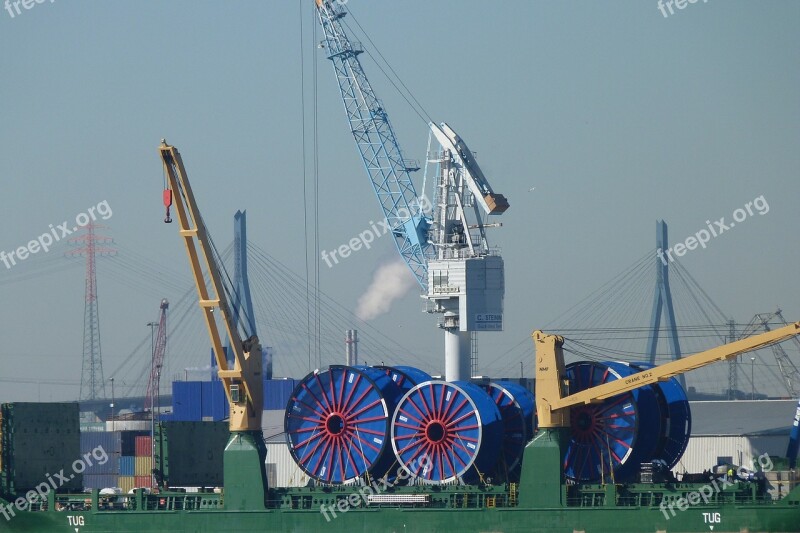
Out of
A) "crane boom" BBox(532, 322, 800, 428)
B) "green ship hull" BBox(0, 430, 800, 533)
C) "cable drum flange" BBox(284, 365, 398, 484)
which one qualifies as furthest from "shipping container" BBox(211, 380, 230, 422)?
"crane boom" BBox(532, 322, 800, 428)

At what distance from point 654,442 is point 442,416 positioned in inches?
430

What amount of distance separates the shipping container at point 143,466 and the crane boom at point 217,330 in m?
26.8

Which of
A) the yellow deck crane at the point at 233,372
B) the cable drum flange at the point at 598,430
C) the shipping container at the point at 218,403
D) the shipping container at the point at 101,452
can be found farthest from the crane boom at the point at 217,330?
the shipping container at the point at 218,403

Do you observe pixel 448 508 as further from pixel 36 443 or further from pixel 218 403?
pixel 218 403

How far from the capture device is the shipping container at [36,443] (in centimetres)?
7006

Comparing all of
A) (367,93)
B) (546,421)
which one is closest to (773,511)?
(546,421)

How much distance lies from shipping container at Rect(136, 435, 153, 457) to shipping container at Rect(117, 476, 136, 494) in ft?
9.18

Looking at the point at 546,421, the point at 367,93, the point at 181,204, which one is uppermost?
the point at 367,93

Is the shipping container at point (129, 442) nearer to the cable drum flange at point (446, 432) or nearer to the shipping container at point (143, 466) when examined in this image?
the shipping container at point (143, 466)

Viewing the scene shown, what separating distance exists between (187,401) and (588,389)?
64.2 metres

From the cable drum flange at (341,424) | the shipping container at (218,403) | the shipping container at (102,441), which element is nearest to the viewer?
the cable drum flange at (341,424)

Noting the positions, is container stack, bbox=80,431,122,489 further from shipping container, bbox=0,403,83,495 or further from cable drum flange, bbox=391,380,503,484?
cable drum flange, bbox=391,380,503,484

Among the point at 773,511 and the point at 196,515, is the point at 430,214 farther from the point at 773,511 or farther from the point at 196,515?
the point at 773,511

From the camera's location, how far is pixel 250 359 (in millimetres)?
67562
